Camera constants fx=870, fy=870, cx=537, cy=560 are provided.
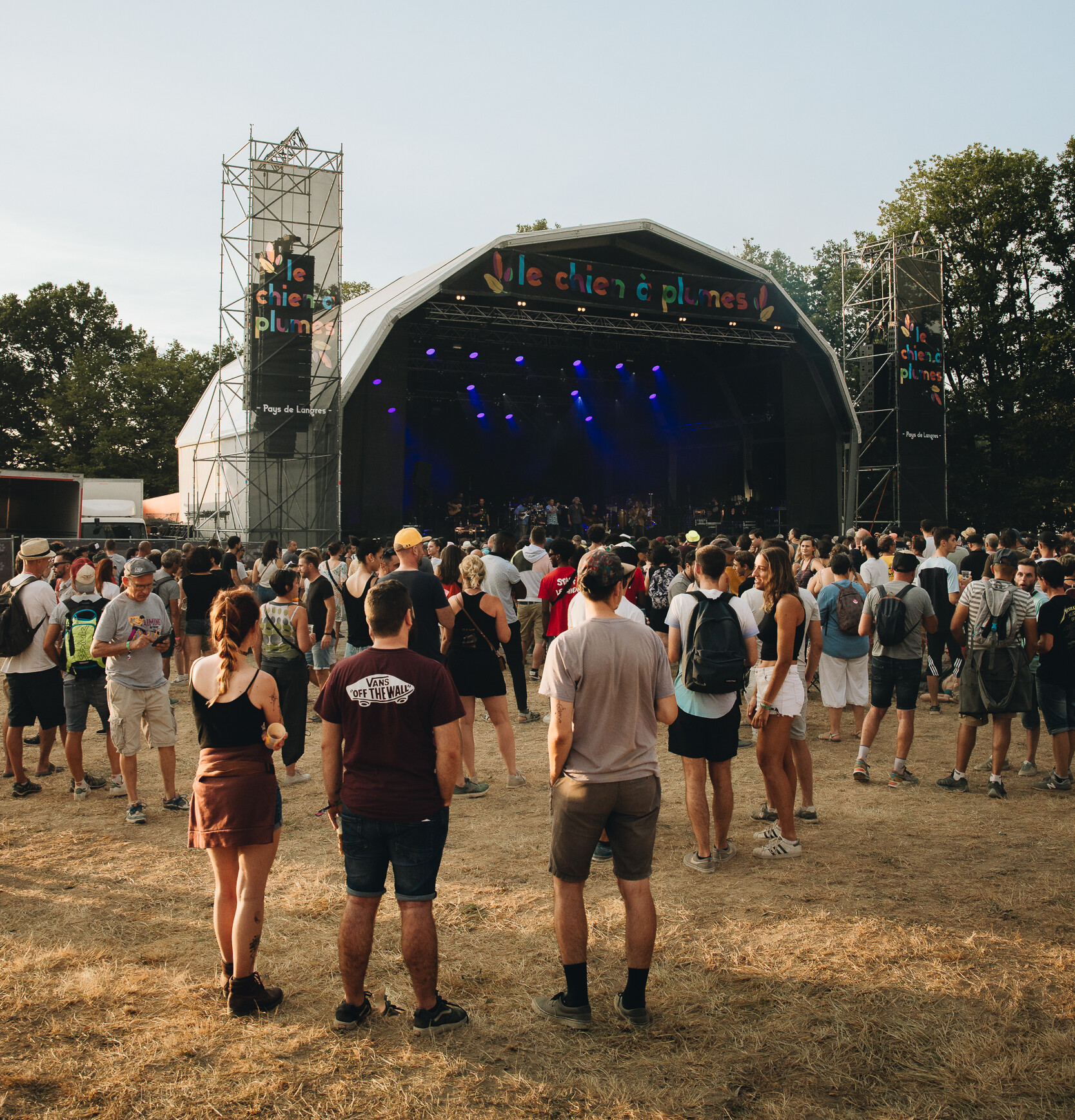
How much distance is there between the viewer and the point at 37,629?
576 cm

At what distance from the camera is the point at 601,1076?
276 centimetres

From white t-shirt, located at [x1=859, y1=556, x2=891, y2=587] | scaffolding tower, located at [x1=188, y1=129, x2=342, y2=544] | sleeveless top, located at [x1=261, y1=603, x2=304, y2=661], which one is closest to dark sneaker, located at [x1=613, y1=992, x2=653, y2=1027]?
sleeveless top, located at [x1=261, y1=603, x2=304, y2=661]

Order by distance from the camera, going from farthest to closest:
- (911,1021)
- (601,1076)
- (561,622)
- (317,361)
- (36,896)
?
(317,361) < (561,622) < (36,896) < (911,1021) < (601,1076)

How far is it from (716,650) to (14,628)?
14.7 feet

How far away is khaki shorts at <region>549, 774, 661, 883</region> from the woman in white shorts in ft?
5.38

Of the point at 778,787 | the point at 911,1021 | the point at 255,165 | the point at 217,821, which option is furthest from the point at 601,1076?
the point at 255,165

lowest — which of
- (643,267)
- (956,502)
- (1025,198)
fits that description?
(956,502)

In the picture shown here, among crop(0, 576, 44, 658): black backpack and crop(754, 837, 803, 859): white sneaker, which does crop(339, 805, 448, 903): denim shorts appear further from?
crop(0, 576, 44, 658): black backpack

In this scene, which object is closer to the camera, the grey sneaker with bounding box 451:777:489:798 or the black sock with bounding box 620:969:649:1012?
the black sock with bounding box 620:969:649:1012

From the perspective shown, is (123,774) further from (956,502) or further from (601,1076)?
(956,502)

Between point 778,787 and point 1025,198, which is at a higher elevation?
point 1025,198

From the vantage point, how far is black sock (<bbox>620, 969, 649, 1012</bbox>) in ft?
10.0

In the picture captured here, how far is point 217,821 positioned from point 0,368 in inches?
1842

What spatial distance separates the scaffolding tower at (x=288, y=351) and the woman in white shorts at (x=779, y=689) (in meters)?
14.0
